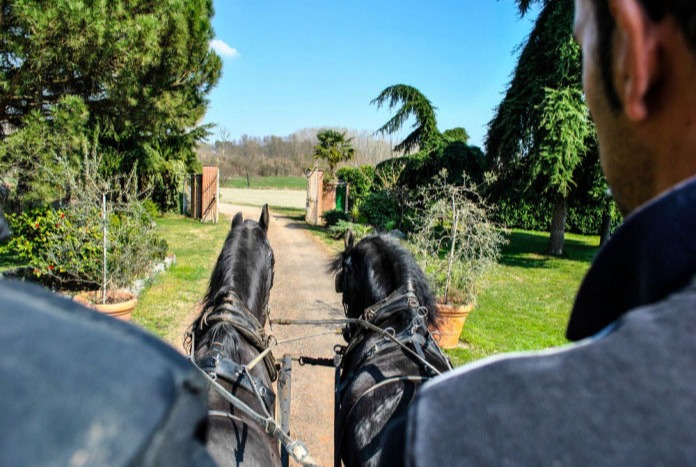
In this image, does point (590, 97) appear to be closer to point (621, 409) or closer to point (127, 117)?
point (621, 409)

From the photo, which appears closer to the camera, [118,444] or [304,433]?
[118,444]

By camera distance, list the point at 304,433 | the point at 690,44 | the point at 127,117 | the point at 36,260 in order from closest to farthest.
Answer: the point at 690,44 < the point at 304,433 < the point at 36,260 < the point at 127,117

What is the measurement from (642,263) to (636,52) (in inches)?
10.4

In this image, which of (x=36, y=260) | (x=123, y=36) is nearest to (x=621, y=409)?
(x=36, y=260)

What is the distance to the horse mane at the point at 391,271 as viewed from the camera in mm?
3205

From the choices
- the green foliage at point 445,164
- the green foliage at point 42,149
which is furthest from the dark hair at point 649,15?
the green foliage at point 445,164

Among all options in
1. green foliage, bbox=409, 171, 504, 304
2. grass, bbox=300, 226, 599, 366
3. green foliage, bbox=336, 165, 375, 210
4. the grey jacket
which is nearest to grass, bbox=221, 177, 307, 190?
green foliage, bbox=336, 165, 375, 210

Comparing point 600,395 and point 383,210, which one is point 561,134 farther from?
point 600,395

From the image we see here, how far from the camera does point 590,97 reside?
2.33 ft

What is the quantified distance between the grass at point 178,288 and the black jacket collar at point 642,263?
179 inches

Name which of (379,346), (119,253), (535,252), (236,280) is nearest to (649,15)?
(379,346)

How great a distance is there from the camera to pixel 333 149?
1155 inches

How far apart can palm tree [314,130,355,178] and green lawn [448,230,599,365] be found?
1548 centimetres

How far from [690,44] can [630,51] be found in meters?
0.06
